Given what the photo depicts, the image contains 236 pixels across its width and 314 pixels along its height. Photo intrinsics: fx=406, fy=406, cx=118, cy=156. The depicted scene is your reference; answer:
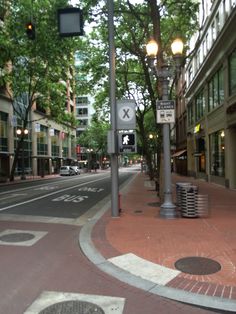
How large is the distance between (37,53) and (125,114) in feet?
72.5

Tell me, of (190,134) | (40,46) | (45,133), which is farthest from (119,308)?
(45,133)

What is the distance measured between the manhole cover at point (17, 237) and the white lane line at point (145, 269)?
2.91 m

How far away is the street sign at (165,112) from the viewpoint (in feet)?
41.1

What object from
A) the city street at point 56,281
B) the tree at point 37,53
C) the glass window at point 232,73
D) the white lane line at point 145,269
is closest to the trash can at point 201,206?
the city street at point 56,281

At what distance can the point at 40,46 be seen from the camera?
30.5 metres

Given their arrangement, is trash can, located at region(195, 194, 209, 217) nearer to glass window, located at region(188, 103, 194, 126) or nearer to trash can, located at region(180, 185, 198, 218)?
trash can, located at region(180, 185, 198, 218)

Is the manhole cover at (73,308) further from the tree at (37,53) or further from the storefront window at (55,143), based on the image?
the storefront window at (55,143)

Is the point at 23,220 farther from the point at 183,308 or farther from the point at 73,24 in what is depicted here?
the point at 183,308

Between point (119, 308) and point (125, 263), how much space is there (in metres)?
2.04

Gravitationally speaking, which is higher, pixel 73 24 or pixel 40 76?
pixel 40 76

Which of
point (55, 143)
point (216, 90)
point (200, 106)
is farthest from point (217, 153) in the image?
point (55, 143)

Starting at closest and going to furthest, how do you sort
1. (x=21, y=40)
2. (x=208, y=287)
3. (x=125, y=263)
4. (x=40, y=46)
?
(x=208, y=287)
(x=125, y=263)
(x=40, y=46)
(x=21, y=40)

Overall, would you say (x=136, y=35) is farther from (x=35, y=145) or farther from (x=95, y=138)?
(x=95, y=138)

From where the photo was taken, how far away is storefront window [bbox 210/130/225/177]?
25.0 m
